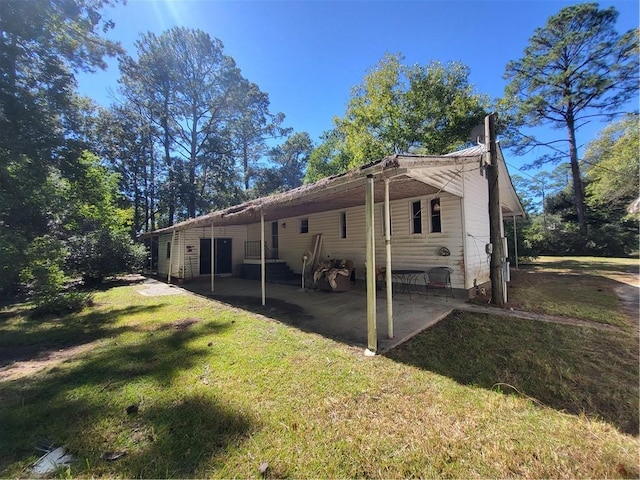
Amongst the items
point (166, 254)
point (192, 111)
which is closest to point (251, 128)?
point (192, 111)

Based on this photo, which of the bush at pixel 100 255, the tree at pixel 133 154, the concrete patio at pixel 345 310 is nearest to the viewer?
the concrete patio at pixel 345 310

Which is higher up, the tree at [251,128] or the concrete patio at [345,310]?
the tree at [251,128]

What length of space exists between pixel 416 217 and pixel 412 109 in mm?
10983

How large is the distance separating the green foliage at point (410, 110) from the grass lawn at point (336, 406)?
1358cm

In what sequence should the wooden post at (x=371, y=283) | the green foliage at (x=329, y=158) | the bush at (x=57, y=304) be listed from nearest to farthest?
the wooden post at (x=371, y=283)
the bush at (x=57, y=304)
the green foliage at (x=329, y=158)

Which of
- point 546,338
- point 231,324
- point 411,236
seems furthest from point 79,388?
point 411,236

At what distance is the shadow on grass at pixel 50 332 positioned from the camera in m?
4.45

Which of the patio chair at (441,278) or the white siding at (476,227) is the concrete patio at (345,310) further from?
the white siding at (476,227)

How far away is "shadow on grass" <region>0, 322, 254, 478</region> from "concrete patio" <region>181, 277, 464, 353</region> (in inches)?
84.8

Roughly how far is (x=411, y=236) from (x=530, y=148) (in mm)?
19311

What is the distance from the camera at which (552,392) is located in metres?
2.78

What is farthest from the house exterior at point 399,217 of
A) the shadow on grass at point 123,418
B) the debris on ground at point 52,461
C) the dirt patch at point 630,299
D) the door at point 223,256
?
the debris on ground at point 52,461

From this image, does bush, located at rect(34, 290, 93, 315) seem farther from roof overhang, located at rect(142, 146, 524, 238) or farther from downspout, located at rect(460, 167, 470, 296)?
downspout, located at rect(460, 167, 470, 296)

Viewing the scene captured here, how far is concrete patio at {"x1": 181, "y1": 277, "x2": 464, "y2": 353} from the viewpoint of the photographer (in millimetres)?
4566
